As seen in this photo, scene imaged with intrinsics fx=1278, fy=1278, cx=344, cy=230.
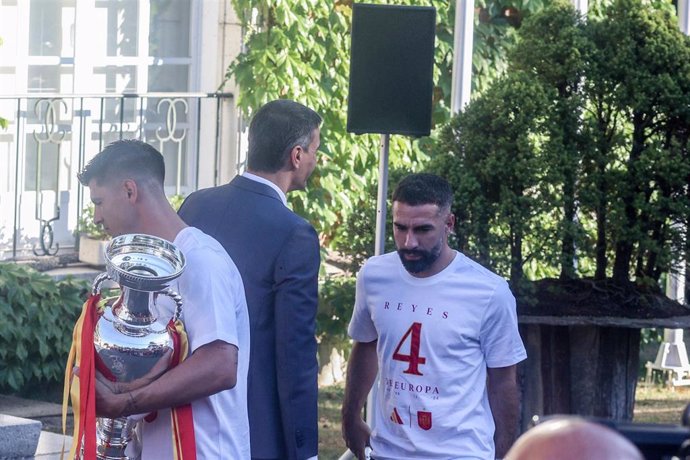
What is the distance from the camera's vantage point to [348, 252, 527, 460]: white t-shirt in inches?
171

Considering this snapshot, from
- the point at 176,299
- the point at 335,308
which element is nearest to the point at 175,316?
the point at 176,299

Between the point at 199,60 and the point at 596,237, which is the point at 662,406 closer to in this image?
the point at 596,237

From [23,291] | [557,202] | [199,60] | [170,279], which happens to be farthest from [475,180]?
[199,60]

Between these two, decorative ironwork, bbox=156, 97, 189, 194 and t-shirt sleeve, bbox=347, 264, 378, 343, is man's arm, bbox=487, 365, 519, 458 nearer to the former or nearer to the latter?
t-shirt sleeve, bbox=347, 264, 378, 343

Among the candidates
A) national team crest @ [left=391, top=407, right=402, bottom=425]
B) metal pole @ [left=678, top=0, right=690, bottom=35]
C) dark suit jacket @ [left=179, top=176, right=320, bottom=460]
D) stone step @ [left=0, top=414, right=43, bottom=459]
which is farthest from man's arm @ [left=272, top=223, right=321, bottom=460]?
metal pole @ [left=678, top=0, right=690, bottom=35]

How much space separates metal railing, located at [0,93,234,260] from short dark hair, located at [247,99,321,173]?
568 centimetres

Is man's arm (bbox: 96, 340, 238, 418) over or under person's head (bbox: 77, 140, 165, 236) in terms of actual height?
under

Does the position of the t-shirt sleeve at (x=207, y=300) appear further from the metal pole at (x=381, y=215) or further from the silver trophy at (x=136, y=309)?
the metal pole at (x=381, y=215)

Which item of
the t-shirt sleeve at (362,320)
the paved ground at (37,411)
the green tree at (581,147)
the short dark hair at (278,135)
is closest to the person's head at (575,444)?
the short dark hair at (278,135)

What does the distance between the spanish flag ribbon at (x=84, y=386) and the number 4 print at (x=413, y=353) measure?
1.54 m

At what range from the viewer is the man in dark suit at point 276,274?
12.9ft

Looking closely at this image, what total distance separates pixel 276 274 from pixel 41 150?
6.45 meters

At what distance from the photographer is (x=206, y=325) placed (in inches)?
125

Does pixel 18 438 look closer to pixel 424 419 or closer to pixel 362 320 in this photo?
pixel 362 320
